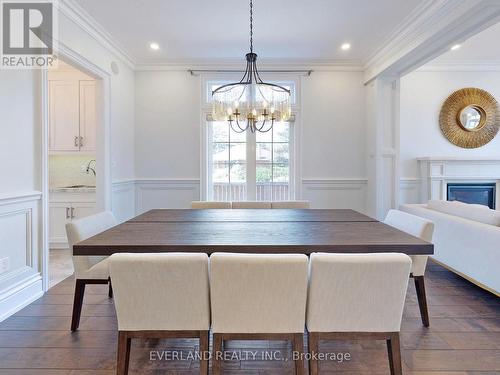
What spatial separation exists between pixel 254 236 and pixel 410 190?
4366 millimetres

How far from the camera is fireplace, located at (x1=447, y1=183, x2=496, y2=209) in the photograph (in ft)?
17.5

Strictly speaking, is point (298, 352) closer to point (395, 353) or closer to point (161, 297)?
point (395, 353)

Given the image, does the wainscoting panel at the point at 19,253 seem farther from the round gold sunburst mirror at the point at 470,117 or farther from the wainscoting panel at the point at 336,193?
the round gold sunburst mirror at the point at 470,117

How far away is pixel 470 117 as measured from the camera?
17.9 ft

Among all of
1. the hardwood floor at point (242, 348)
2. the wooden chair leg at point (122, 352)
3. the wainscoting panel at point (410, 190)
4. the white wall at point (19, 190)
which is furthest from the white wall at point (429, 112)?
the white wall at point (19, 190)

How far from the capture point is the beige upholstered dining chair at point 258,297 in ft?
4.82

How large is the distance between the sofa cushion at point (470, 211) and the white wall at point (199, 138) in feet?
5.67

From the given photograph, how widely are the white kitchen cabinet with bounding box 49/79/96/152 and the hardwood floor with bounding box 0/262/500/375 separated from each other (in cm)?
256

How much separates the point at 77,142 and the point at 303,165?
11.0 ft

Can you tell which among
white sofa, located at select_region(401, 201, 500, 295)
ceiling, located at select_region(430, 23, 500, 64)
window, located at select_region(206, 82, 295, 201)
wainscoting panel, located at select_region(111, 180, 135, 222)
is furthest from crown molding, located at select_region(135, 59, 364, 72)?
white sofa, located at select_region(401, 201, 500, 295)

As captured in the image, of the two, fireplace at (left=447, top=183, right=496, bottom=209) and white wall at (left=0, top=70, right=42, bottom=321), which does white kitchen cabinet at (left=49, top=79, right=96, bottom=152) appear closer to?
white wall at (left=0, top=70, right=42, bottom=321)

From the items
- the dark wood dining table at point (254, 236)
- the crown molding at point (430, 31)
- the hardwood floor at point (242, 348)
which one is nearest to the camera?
the dark wood dining table at point (254, 236)

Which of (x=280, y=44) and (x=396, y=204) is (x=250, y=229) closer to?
(x=280, y=44)

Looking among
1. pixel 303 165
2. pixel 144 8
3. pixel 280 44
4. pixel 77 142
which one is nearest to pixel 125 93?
pixel 77 142
